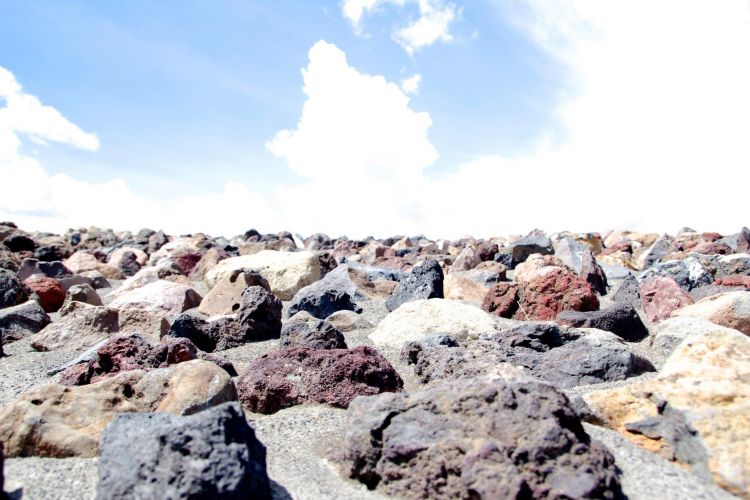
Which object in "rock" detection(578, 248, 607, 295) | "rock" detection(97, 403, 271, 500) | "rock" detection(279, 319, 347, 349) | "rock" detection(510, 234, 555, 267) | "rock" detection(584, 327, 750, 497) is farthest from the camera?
"rock" detection(510, 234, 555, 267)

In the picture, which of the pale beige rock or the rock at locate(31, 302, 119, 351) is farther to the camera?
the pale beige rock

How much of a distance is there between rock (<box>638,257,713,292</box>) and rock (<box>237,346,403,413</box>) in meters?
7.16

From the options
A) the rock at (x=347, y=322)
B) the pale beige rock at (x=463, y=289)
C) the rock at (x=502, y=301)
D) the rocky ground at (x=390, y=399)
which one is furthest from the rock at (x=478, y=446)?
the pale beige rock at (x=463, y=289)

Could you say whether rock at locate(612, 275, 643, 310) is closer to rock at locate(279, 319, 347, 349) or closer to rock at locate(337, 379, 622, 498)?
rock at locate(279, 319, 347, 349)

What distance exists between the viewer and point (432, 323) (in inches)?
295

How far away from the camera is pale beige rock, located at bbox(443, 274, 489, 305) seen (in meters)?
10.1

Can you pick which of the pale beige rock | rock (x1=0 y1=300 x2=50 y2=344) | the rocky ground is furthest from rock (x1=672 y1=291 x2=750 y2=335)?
rock (x1=0 y1=300 x2=50 y2=344)

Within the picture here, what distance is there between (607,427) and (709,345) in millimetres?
1193

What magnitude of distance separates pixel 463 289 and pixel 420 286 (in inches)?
40.3

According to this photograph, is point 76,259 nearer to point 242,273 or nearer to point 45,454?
point 242,273

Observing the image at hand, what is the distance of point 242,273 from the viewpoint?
33.0 ft

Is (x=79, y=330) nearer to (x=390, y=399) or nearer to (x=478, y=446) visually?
(x=390, y=399)

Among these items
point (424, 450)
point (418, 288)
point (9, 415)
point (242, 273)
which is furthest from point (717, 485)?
point (242, 273)

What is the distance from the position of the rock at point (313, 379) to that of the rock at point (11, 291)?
7564 mm
